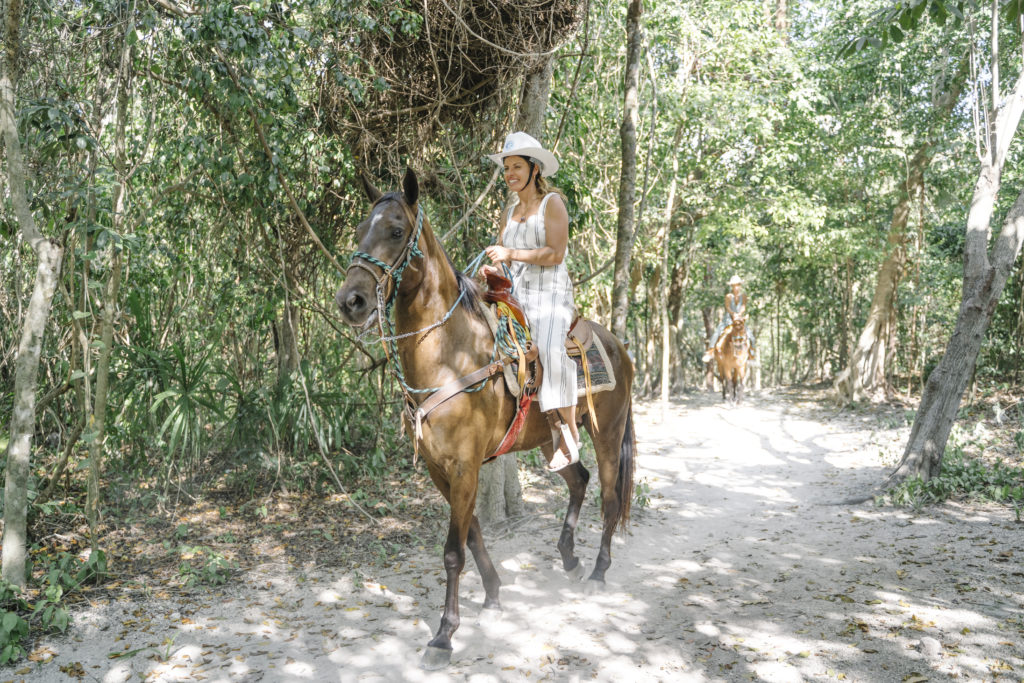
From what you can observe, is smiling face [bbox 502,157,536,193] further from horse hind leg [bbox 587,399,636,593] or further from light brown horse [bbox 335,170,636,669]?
horse hind leg [bbox 587,399,636,593]

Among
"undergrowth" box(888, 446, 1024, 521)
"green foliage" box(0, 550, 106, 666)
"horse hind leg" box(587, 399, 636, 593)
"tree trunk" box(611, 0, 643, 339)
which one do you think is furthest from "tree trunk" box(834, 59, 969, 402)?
"green foliage" box(0, 550, 106, 666)

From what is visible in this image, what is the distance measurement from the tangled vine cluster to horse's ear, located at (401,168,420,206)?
7.27 feet

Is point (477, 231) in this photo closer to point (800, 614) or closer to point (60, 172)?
point (60, 172)

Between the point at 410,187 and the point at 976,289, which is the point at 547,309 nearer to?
the point at 410,187

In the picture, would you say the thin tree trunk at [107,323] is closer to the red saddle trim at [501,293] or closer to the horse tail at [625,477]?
the red saddle trim at [501,293]

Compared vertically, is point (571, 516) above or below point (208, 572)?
above

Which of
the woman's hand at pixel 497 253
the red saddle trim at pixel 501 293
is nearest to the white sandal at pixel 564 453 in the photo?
the red saddle trim at pixel 501 293

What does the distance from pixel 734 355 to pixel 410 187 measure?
12.8m

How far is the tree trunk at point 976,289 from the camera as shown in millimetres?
6586

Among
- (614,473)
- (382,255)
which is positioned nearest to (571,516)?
(614,473)

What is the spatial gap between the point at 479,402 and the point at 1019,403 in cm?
954

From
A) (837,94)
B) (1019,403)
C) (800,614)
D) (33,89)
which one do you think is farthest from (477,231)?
(837,94)

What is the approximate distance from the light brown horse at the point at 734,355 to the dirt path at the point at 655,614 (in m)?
8.50

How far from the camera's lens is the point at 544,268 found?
15.5 ft
